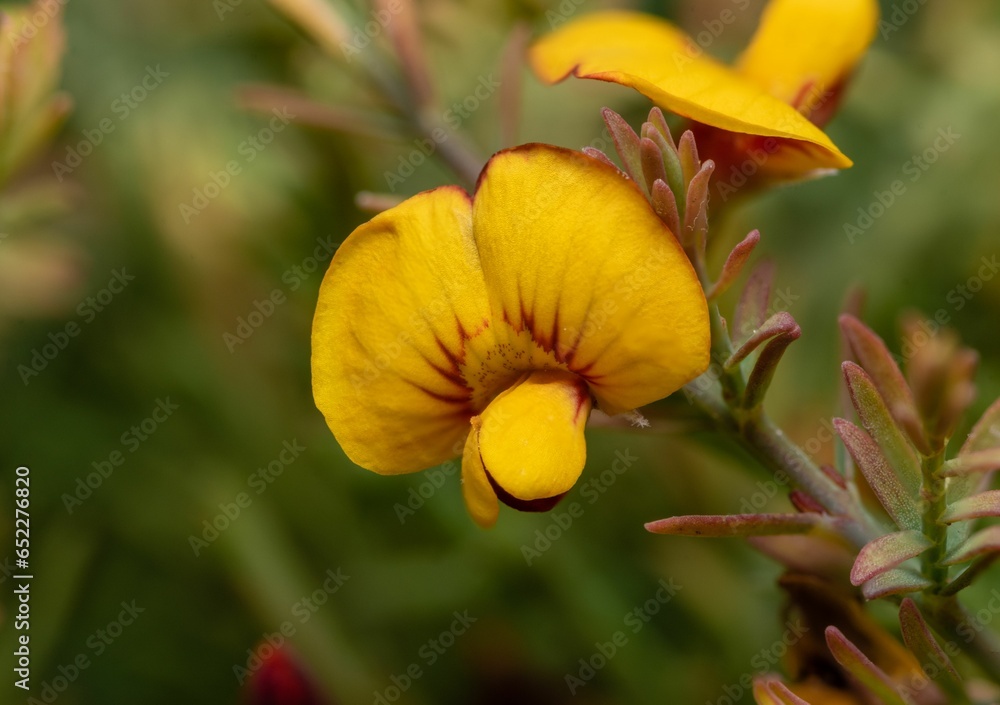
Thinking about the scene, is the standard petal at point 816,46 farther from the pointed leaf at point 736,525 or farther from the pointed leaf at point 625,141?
the pointed leaf at point 736,525
